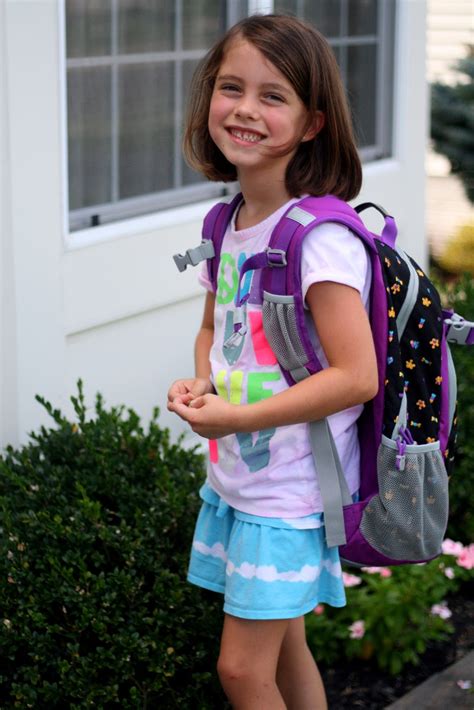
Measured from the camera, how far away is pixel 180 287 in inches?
169

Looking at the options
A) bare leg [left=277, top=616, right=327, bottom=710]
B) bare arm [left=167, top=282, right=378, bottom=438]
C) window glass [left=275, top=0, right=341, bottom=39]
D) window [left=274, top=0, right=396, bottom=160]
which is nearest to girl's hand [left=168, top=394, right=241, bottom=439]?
bare arm [left=167, top=282, right=378, bottom=438]

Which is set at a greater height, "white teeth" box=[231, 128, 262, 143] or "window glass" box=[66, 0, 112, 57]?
"window glass" box=[66, 0, 112, 57]

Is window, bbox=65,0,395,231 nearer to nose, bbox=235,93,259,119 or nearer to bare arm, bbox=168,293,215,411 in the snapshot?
bare arm, bbox=168,293,215,411

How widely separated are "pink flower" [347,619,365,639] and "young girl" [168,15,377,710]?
109 cm

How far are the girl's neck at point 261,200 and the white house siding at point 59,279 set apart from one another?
3.99 ft

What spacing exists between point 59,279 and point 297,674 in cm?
153

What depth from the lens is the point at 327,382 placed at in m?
2.28

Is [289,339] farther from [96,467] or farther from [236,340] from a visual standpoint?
[96,467]

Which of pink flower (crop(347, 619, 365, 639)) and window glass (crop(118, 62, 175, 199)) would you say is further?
window glass (crop(118, 62, 175, 199))

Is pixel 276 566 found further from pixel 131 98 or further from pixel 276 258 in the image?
pixel 131 98

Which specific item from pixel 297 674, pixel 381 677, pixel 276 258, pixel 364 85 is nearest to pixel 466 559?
pixel 381 677

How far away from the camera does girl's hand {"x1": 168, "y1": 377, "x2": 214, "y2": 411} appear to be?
241cm

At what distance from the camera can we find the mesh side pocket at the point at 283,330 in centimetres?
231

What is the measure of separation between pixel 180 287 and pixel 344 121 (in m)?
1.94
